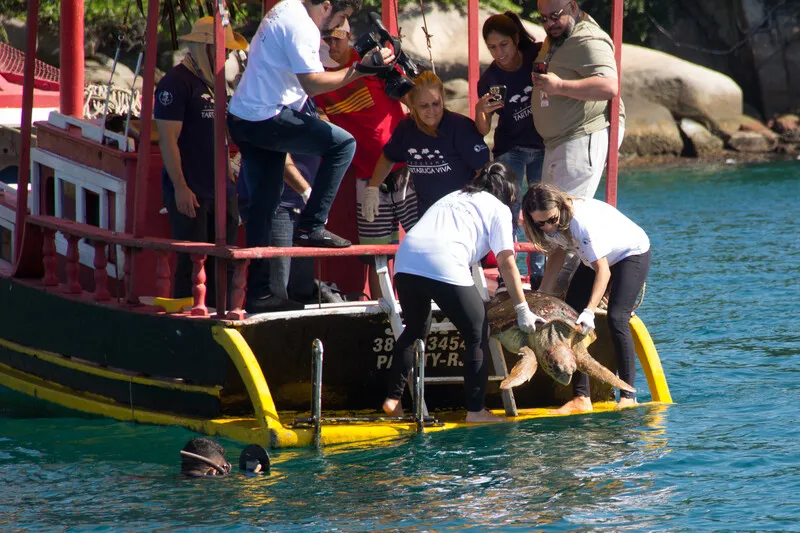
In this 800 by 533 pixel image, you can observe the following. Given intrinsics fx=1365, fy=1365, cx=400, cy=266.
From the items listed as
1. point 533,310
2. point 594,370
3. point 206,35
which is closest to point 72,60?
point 206,35

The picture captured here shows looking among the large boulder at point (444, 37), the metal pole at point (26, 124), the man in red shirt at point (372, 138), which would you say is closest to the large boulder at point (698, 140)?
the large boulder at point (444, 37)

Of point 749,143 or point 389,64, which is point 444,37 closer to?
point 749,143

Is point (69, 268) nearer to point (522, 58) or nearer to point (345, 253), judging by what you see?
point (345, 253)

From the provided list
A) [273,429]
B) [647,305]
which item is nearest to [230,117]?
[273,429]

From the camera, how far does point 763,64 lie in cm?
3606

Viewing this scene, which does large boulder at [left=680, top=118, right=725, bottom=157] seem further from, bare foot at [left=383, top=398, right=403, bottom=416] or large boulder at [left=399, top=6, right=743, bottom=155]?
bare foot at [left=383, top=398, right=403, bottom=416]

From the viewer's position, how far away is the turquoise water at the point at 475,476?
7152mm

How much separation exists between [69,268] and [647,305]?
809 cm

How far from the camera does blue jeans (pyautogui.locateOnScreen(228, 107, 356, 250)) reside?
324 inches

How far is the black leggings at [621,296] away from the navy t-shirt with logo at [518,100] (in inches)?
44.7

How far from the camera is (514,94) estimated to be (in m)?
9.50

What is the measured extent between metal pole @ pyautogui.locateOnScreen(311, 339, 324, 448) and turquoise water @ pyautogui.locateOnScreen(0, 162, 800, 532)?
5.9 inches

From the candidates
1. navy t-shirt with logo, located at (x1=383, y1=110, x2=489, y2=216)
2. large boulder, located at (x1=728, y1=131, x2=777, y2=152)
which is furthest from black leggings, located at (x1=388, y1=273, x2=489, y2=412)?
large boulder, located at (x1=728, y1=131, x2=777, y2=152)

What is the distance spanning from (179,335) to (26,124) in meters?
2.50
